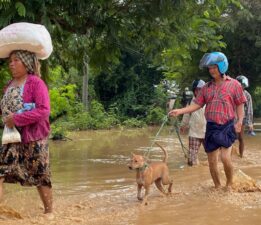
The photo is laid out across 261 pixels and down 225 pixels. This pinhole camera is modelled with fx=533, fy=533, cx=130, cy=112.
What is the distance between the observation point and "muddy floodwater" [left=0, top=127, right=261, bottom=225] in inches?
235

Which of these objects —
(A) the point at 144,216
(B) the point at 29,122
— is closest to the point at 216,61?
(A) the point at 144,216

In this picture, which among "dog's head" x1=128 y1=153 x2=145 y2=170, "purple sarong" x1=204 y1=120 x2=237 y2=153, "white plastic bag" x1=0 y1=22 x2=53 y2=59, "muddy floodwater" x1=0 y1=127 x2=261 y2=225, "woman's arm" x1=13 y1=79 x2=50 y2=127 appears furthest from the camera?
"purple sarong" x1=204 y1=120 x2=237 y2=153

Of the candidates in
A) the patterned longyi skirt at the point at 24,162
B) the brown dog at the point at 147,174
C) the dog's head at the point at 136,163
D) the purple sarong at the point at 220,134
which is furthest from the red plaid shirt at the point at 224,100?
the patterned longyi skirt at the point at 24,162

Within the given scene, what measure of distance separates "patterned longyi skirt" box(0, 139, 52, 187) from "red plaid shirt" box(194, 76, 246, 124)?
9.59ft

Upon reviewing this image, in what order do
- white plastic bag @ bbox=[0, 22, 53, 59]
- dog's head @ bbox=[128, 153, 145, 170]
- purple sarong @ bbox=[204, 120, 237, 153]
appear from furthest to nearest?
purple sarong @ bbox=[204, 120, 237, 153] < dog's head @ bbox=[128, 153, 145, 170] < white plastic bag @ bbox=[0, 22, 53, 59]

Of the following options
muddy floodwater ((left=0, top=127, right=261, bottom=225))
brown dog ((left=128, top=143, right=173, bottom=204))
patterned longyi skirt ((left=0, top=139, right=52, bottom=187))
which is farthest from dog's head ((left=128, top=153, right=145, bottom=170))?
patterned longyi skirt ((left=0, top=139, right=52, bottom=187))

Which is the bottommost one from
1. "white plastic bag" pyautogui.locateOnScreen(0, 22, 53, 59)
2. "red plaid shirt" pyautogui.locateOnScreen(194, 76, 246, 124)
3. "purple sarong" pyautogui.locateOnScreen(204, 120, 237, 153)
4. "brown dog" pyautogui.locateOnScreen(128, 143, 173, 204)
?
"brown dog" pyautogui.locateOnScreen(128, 143, 173, 204)

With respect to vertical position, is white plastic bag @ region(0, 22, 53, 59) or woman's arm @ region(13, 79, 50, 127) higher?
white plastic bag @ region(0, 22, 53, 59)

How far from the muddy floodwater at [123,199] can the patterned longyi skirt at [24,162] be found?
0.49 metres

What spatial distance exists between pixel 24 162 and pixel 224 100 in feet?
10.5

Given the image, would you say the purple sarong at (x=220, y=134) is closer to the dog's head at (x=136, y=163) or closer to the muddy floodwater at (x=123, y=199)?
the muddy floodwater at (x=123, y=199)

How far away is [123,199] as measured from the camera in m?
7.50

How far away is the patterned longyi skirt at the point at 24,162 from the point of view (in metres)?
5.49

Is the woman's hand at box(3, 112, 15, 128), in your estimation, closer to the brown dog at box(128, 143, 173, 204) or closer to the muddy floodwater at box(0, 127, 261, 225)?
the muddy floodwater at box(0, 127, 261, 225)
